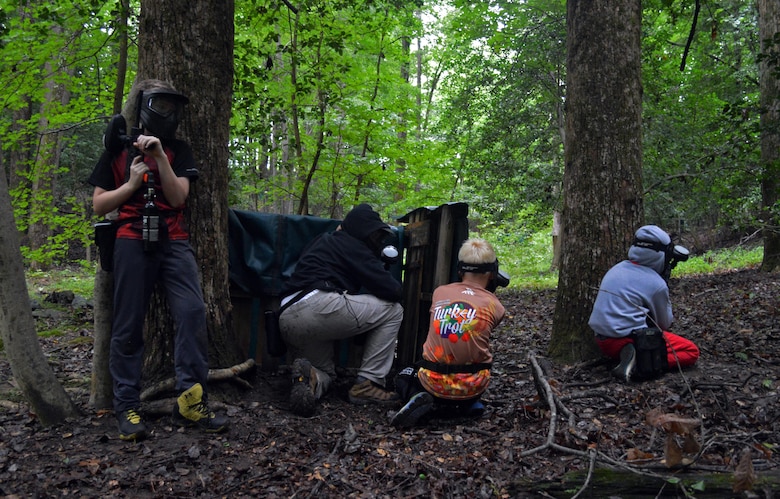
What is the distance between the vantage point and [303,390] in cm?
416

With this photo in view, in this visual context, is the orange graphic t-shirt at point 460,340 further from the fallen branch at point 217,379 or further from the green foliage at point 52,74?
the green foliage at point 52,74

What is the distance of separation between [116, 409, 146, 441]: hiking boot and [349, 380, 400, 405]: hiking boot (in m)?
1.69

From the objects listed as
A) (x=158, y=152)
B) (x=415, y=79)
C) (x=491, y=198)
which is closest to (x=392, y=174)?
(x=491, y=198)

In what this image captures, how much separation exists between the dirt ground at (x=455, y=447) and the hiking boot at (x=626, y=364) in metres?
0.08

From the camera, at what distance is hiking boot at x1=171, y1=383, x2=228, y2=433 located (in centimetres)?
358

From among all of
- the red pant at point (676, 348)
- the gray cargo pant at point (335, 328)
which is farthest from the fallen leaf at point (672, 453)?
the gray cargo pant at point (335, 328)

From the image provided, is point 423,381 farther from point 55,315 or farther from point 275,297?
point 55,315

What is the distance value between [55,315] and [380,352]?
6462mm

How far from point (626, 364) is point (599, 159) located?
1.85m

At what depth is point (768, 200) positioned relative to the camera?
9.66 m

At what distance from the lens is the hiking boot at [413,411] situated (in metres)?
4.06

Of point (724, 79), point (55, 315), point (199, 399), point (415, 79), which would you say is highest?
point (415, 79)

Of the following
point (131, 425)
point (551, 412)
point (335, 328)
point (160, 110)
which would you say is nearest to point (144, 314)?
point (131, 425)

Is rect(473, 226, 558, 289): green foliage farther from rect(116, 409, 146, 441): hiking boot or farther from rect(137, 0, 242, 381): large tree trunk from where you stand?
rect(116, 409, 146, 441): hiking boot
